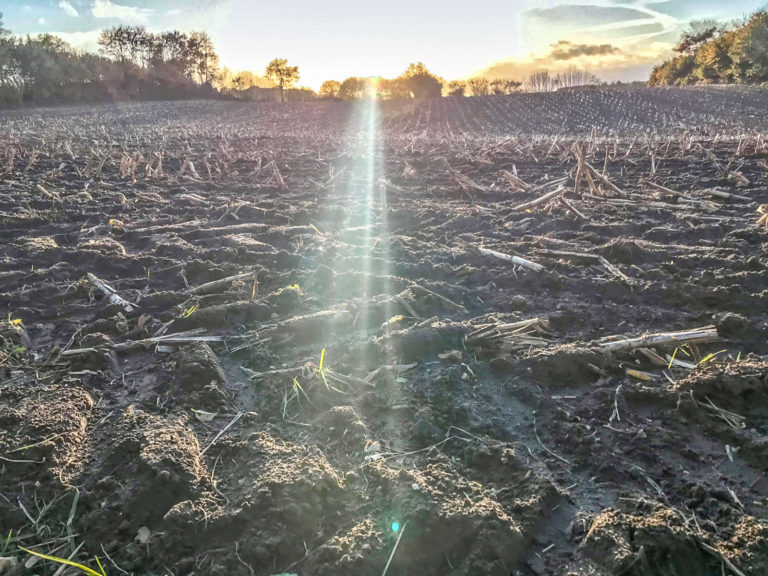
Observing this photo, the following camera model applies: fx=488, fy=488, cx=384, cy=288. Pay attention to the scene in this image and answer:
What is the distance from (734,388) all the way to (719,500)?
0.83 metres

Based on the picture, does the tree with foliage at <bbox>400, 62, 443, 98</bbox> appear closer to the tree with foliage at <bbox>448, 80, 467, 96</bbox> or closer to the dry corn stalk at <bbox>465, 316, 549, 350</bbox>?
the tree with foliage at <bbox>448, 80, 467, 96</bbox>

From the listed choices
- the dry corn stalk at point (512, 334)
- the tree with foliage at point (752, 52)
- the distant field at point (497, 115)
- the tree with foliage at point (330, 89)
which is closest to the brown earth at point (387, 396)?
the dry corn stalk at point (512, 334)

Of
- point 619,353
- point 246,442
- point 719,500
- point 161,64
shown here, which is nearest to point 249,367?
point 246,442

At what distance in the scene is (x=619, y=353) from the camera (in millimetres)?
3078

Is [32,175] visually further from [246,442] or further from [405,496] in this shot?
[405,496]

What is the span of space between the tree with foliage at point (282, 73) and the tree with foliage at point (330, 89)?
4.87m

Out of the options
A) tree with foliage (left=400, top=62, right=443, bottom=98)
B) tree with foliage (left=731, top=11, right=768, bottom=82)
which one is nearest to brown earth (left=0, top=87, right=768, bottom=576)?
tree with foliage (left=731, top=11, right=768, bottom=82)

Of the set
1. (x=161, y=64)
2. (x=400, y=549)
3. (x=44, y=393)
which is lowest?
(x=400, y=549)

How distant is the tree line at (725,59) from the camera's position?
1607 inches

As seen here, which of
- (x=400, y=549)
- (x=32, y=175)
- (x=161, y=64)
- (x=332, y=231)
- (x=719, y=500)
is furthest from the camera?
(x=161, y=64)

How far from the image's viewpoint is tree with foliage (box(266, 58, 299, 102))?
72.1 meters

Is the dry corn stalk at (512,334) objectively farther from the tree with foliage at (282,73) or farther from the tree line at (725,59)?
the tree with foliage at (282,73)

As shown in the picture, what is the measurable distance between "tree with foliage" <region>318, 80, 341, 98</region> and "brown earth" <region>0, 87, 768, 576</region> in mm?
63835

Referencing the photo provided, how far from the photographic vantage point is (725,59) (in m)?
46.9
